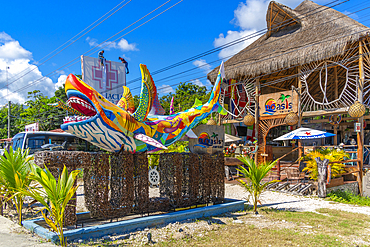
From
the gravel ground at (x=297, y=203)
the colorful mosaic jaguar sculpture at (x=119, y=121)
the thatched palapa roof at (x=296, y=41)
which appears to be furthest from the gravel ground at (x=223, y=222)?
the thatched palapa roof at (x=296, y=41)

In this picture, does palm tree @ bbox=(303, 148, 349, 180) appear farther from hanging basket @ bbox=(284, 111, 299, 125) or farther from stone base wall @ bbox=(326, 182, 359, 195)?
hanging basket @ bbox=(284, 111, 299, 125)

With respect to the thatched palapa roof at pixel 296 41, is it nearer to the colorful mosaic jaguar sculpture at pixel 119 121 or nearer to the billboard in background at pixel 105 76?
the billboard in background at pixel 105 76

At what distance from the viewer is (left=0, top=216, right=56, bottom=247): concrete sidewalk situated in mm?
4711

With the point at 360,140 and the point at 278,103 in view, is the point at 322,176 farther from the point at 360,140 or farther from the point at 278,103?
the point at 278,103

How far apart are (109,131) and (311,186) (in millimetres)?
8392

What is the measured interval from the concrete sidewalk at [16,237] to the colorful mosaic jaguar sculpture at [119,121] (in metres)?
2.13

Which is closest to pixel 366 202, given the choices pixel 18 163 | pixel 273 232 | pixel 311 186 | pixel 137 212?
pixel 311 186

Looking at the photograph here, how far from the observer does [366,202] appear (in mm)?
9977

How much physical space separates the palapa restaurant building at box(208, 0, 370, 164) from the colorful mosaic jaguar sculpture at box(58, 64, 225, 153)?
276 inches

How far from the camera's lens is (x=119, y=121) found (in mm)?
6438

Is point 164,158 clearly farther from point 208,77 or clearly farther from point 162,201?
point 208,77

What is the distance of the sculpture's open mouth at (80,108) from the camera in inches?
229

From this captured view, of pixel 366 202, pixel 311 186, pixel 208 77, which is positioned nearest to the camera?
pixel 366 202

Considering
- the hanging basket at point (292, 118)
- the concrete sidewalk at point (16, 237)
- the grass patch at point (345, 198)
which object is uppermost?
the hanging basket at point (292, 118)
